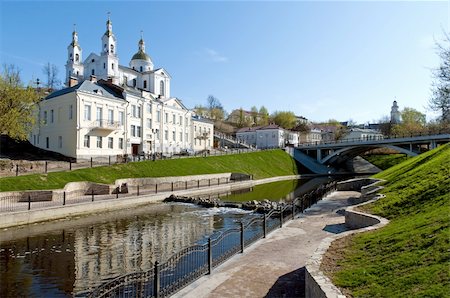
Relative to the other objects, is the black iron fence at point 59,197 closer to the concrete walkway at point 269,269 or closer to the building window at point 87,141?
the building window at point 87,141

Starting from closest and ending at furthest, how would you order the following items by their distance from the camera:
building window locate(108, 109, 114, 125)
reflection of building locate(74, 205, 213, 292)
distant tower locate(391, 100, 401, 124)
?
1. reflection of building locate(74, 205, 213, 292)
2. building window locate(108, 109, 114, 125)
3. distant tower locate(391, 100, 401, 124)

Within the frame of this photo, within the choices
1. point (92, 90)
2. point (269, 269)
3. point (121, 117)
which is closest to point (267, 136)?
point (121, 117)

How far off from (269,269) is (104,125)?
39.8 meters

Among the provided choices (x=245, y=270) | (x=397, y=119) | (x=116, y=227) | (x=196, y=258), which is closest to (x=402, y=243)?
(x=245, y=270)

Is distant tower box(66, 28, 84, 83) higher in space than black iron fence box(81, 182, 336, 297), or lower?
higher

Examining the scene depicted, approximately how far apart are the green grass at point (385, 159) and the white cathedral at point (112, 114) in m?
40.7

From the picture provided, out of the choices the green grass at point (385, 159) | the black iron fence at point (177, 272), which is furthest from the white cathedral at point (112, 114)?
the green grass at point (385, 159)

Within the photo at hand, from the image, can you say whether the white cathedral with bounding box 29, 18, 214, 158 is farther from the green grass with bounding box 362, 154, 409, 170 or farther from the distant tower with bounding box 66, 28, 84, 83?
the green grass with bounding box 362, 154, 409, 170

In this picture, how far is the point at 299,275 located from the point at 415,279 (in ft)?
13.6

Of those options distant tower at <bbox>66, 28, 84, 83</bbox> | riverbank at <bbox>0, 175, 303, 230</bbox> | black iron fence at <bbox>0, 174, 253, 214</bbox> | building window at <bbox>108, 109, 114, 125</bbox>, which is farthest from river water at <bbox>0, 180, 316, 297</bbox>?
distant tower at <bbox>66, 28, 84, 83</bbox>

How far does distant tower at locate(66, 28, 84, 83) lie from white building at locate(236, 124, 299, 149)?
49650 millimetres

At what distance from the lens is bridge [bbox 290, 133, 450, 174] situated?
65188mm

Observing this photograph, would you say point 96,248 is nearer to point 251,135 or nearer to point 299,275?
point 299,275

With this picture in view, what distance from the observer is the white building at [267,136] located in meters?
102
